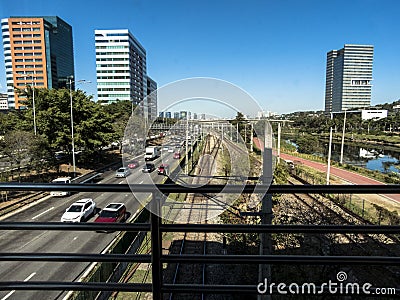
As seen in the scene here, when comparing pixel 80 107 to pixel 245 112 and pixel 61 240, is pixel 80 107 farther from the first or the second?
pixel 245 112

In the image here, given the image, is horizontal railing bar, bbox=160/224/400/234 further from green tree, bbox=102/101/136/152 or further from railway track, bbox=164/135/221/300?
green tree, bbox=102/101/136/152

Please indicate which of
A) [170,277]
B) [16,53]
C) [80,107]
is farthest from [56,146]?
[16,53]

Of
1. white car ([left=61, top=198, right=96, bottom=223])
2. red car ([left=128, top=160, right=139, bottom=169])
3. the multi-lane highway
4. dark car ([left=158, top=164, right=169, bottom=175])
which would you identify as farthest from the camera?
white car ([left=61, top=198, right=96, bottom=223])

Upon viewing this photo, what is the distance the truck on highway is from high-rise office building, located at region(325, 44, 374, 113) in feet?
98.2

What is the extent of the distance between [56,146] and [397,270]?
48.4 feet

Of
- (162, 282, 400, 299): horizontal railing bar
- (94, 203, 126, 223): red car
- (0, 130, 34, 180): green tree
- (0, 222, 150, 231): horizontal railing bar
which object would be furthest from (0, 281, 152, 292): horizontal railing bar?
(0, 130, 34, 180): green tree

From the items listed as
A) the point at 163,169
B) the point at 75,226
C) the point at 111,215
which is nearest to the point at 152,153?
the point at 163,169

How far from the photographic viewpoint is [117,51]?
49.8 m

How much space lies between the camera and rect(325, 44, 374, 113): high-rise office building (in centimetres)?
2898

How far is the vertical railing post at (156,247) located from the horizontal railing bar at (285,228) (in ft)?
0.10

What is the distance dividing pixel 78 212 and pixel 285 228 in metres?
9.17

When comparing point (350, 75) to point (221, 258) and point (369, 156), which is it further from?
point (221, 258)

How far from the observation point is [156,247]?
40.1 inches

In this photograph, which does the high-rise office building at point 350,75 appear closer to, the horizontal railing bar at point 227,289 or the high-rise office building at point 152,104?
the high-rise office building at point 152,104
